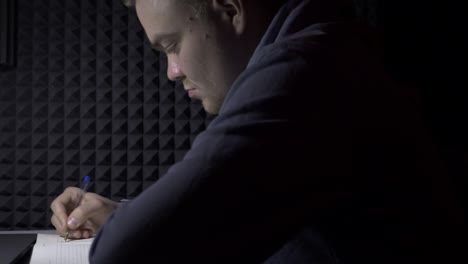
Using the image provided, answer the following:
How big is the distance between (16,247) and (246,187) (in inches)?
29.0

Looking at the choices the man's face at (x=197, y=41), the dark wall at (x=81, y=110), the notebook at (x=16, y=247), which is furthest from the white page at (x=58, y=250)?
the man's face at (x=197, y=41)

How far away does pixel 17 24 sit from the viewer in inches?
54.7

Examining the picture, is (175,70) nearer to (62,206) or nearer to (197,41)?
(197,41)

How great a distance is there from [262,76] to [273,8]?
0.19 meters

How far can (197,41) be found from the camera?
59 centimetres

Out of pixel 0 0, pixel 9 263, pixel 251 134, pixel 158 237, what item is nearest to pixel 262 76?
pixel 251 134

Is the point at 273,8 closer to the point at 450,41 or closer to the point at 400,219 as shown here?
the point at 400,219

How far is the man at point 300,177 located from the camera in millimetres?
393

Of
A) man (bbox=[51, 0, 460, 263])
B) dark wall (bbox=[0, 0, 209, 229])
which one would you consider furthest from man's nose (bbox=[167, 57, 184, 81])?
dark wall (bbox=[0, 0, 209, 229])

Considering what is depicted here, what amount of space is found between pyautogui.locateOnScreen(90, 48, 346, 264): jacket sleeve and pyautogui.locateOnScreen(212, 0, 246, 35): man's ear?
17 centimetres

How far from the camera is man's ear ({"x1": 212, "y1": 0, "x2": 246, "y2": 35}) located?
564 mm

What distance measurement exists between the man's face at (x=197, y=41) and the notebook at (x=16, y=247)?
0.50m

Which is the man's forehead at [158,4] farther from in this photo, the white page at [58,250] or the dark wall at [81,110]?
the dark wall at [81,110]

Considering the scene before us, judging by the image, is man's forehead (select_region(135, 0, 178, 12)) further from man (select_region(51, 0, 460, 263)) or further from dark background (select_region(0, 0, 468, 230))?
dark background (select_region(0, 0, 468, 230))
